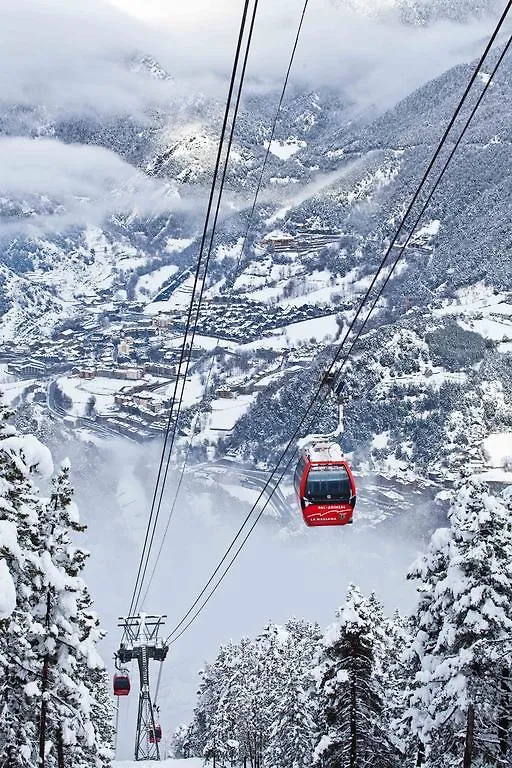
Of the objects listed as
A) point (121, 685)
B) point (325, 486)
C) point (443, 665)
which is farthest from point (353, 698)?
point (121, 685)

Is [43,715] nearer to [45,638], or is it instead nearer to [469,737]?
[45,638]

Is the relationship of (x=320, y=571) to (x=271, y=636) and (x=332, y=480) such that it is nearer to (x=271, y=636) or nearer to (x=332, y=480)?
(x=271, y=636)

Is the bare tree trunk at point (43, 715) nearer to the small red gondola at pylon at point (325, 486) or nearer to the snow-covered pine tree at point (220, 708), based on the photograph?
the small red gondola at pylon at point (325, 486)

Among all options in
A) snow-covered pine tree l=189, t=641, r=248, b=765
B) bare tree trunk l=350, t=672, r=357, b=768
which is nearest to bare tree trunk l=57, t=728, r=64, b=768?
bare tree trunk l=350, t=672, r=357, b=768

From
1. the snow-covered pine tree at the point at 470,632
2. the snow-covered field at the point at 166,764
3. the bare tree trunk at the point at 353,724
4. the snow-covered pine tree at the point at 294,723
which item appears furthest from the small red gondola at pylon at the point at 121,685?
the snow-covered pine tree at the point at 470,632

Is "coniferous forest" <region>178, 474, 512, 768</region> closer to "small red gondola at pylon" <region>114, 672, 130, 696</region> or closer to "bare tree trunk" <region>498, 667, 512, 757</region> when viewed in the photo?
"bare tree trunk" <region>498, 667, 512, 757</region>

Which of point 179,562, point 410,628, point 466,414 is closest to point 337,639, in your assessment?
point 410,628
